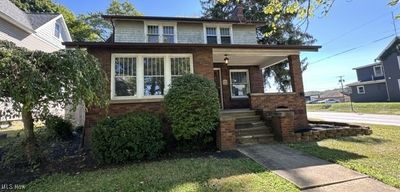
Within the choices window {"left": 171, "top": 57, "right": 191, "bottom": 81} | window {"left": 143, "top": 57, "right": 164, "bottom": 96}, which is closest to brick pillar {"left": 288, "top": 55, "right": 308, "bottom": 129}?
window {"left": 171, "top": 57, "right": 191, "bottom": 81}

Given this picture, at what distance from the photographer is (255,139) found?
26.8 feet

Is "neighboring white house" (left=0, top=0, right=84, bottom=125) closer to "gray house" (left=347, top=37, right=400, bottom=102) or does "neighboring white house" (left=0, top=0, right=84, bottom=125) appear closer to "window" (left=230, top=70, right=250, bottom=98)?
"window" (left=230, top=70, right=250, bottom=98)

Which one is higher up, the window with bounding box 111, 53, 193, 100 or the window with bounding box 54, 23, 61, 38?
the window with bounding box 54, 23, 61, 38

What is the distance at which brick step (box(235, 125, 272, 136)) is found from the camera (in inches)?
330

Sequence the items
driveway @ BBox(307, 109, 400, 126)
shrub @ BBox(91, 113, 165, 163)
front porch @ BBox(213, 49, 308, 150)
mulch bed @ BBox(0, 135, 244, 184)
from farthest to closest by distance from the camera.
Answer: driveway @ BBox(307, 109, 400, 126), front porch @ BBox(213, 49, 308, 150), shrub @ BBox(91, 113, 165, 163), mulch bed @ BBox(0, 135, 244, 184)

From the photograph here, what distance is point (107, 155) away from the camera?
602cm

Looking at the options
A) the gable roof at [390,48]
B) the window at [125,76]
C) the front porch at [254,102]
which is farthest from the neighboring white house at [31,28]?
the gable roof at [390,48]

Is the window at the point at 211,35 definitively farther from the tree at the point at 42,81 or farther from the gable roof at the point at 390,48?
the gable roof at the point at 390,48

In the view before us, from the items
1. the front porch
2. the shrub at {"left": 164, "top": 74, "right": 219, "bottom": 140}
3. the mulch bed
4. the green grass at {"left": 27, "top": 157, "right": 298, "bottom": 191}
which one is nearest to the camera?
the green grass at {"left": 27, "top": 157, "right": 298, "bottom": 191}

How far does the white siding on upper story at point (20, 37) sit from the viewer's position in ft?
49.8

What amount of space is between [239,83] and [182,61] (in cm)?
521

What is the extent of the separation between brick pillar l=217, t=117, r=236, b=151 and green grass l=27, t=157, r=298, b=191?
1.24 metres

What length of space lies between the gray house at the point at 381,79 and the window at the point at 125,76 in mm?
32235

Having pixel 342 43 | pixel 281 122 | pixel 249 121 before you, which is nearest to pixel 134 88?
pixel 249 121
